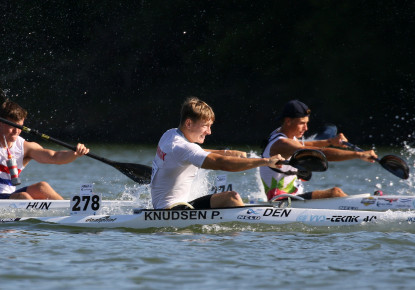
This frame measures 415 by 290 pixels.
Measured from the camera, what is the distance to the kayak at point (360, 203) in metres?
9.20

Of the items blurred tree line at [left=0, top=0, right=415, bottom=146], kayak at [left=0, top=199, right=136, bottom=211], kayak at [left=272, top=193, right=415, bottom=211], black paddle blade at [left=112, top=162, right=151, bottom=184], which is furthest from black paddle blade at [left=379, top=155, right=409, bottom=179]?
blurred tree line at [left=0, top=0, right=415, bottom=146]

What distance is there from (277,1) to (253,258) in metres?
31.4

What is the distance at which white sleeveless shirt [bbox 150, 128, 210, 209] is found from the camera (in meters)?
7.23

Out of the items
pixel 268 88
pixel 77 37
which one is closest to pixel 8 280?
pixel 268 88

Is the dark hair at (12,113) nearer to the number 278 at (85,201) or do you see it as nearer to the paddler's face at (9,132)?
the paddler's face at (9,132)

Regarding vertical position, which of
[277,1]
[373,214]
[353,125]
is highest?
[277,1]

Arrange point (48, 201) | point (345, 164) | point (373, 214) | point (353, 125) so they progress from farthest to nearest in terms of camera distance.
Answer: point (353, 125) < point (345, 164) < point (48, 201) < point (373, 214)

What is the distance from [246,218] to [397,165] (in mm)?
2293

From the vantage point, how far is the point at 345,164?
21688mm

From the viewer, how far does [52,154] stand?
9.12m

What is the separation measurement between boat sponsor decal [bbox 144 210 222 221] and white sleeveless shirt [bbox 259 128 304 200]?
169 cm

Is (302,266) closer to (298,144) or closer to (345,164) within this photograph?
(298,144)

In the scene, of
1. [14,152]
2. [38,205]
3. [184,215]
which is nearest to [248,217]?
[184,215]

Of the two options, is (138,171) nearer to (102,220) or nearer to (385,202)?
(102,220)
